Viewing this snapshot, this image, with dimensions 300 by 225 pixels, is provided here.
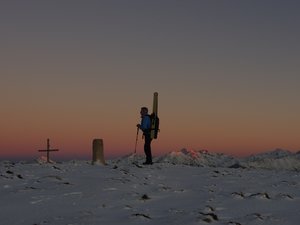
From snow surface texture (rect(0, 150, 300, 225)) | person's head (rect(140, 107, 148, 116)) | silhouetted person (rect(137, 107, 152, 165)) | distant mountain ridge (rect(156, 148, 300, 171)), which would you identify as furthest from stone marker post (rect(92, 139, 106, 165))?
distant mountain ridge (rect(156, 148, 300, 171))

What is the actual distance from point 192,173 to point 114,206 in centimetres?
859

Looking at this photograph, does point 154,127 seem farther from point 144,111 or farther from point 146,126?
point 144,111

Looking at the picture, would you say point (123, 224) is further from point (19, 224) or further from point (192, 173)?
point (192, 173)

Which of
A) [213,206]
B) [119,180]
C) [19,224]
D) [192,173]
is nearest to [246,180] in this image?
[192,173]

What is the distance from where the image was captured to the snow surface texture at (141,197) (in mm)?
12820

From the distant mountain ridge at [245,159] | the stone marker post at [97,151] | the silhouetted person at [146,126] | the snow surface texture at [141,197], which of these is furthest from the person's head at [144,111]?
the distant mountain ridge at [245,159]

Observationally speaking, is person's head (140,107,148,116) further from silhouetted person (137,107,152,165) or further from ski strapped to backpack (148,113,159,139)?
ski strapped to backpack (148,113,159,139)

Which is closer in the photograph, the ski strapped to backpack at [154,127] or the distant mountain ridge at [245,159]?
the ski strapped to backpack at [154,127]

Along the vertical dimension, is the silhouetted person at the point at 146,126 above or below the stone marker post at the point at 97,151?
above

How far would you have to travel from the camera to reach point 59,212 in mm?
13273

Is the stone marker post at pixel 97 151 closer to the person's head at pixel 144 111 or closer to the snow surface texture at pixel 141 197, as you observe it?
the person's head at pixel 144 111

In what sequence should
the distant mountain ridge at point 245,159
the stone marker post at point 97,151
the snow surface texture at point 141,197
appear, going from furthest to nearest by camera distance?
the distant mountain ridge at point 245,159 → the stone marker post at point 97,151 → the snow surface texture at point 141,197

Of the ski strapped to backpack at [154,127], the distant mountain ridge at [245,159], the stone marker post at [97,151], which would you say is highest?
the ski strapped to backpack at [154,127]

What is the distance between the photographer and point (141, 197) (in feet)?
50.5
